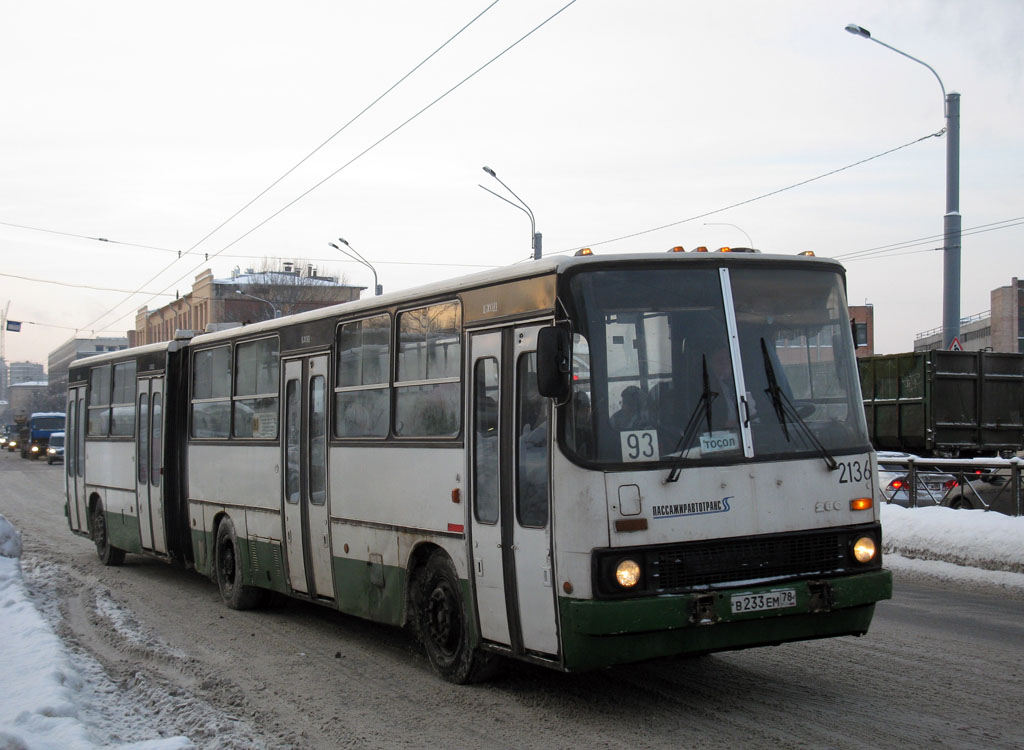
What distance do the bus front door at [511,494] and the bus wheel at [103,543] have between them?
33.8 ft

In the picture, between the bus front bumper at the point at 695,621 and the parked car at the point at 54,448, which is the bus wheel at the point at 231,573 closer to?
the bus front bumper at the point at 695,621

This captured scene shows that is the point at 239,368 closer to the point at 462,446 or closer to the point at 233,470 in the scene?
the point at 233,470

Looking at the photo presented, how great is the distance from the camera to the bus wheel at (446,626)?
7.75 m

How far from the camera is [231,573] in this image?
1232 cm

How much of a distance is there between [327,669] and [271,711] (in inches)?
58.0

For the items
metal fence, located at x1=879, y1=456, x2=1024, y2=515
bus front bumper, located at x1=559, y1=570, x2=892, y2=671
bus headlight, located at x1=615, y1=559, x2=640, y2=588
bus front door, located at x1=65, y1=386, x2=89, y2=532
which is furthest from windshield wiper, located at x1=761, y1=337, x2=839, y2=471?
bus front door, located at x1=65, y1=386, x2=89, y2=532

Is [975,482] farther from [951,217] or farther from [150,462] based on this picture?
[150,462]

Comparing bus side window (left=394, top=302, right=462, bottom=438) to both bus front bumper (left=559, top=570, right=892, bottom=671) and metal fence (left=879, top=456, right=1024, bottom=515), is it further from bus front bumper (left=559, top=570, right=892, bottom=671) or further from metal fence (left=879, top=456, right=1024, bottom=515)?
metal fence (left=879, top=456, right=1024, bottom=515)

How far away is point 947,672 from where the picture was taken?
7.57 meters

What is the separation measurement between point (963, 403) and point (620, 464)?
1887 cm

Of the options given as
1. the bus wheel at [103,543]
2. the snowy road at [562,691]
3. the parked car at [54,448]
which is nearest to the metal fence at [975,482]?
the snowy road at [562,691]

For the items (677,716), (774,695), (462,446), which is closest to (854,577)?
(774,695)

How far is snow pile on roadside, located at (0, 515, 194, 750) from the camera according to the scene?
19.2 ft

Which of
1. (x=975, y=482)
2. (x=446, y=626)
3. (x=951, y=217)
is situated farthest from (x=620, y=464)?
(x=951, y=217)
